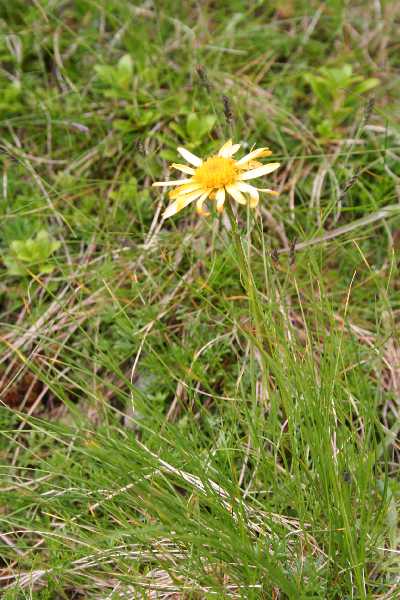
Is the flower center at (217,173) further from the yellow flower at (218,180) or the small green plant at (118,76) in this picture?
the small green plant at (118,76)

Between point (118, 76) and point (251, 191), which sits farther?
point (118, 76)

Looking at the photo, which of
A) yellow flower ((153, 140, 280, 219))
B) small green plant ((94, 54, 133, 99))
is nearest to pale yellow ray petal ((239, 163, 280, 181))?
yellow flower ((153, 140, 280, 219))

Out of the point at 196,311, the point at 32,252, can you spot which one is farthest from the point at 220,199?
the point at 32,252

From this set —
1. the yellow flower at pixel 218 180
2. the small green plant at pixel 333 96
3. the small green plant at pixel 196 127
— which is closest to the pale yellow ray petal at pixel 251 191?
the yellow flower at pixel 218 180

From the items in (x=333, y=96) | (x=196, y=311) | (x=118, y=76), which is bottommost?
(x=196, y=311)

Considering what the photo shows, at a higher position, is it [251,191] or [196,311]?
[251,191]

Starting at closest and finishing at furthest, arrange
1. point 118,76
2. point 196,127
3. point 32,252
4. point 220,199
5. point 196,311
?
point 220,199 → point 196,311 → point 32,252 → point 196,127 → point 118,76

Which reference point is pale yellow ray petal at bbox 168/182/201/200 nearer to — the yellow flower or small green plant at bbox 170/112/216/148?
the yellow flower

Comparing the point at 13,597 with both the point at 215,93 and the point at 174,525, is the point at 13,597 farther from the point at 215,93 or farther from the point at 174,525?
the point at 215,93

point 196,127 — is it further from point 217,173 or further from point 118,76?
point 217,173
